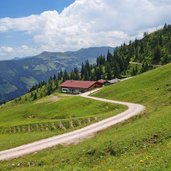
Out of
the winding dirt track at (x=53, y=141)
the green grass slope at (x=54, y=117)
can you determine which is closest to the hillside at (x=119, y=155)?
the winding dirt track at (x=53, y=141)

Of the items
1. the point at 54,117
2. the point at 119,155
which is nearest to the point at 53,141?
the point at 119,155

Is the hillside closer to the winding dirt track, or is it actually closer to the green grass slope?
the winding dirt track

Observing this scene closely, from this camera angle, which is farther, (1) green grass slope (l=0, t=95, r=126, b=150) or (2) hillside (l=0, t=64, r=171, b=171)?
(1) green grass slope (l=0, t=95, r=126, b=150)

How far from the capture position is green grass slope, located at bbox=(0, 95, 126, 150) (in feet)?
243

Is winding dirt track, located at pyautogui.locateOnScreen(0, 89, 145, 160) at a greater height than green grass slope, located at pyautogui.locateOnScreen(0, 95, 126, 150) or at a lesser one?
greater

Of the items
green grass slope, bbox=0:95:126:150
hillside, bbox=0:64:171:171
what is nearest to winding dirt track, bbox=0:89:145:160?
hillside, bbox=0:64:171:171

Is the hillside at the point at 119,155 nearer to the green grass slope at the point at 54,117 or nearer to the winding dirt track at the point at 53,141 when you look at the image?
the winding dirt track at the point at 53,141

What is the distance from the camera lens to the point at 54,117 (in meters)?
109

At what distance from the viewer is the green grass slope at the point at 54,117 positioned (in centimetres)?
7419

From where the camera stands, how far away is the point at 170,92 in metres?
88.8

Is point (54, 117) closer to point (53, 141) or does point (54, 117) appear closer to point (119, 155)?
point (53, 141)

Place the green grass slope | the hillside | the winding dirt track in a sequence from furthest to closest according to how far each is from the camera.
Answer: the green grass slope < the winding dirt track < the hillside

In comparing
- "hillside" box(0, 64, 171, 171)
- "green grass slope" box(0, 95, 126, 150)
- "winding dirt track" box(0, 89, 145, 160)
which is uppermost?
"hillside" box(0, 64, 171, 171)

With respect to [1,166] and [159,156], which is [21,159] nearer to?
[1,166]
